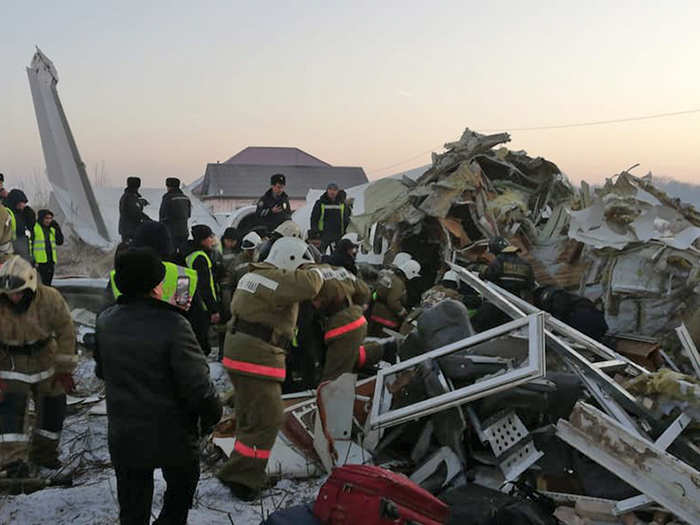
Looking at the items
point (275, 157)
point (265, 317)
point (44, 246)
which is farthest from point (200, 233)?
point (275, 157)

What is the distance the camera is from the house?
124ft

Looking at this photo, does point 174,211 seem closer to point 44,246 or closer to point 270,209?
point 270,209

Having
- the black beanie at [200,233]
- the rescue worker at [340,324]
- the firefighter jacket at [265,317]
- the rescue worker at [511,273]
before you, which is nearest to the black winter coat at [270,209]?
the black beanie at [200,233]

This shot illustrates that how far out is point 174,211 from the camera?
8430 millimetres

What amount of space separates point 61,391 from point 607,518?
3.75 meters

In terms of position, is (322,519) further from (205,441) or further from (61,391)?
(61,391)

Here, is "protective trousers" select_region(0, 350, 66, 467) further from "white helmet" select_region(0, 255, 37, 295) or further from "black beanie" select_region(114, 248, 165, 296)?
"black beanie" select_region(114, 248, 165, 296)

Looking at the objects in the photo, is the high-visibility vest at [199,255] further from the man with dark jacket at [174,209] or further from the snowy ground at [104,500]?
the man with dark jacket at [174,209]

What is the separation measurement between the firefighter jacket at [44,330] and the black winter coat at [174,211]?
405 centimetres

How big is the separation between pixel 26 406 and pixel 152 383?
208 centimetres

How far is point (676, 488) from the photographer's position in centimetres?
312

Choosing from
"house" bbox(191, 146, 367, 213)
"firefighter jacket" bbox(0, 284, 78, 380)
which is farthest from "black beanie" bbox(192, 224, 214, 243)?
"house" bbox(191, 146, 367, 213)

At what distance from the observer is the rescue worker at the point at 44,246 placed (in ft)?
30.3

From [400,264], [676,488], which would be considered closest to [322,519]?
[676,488]
